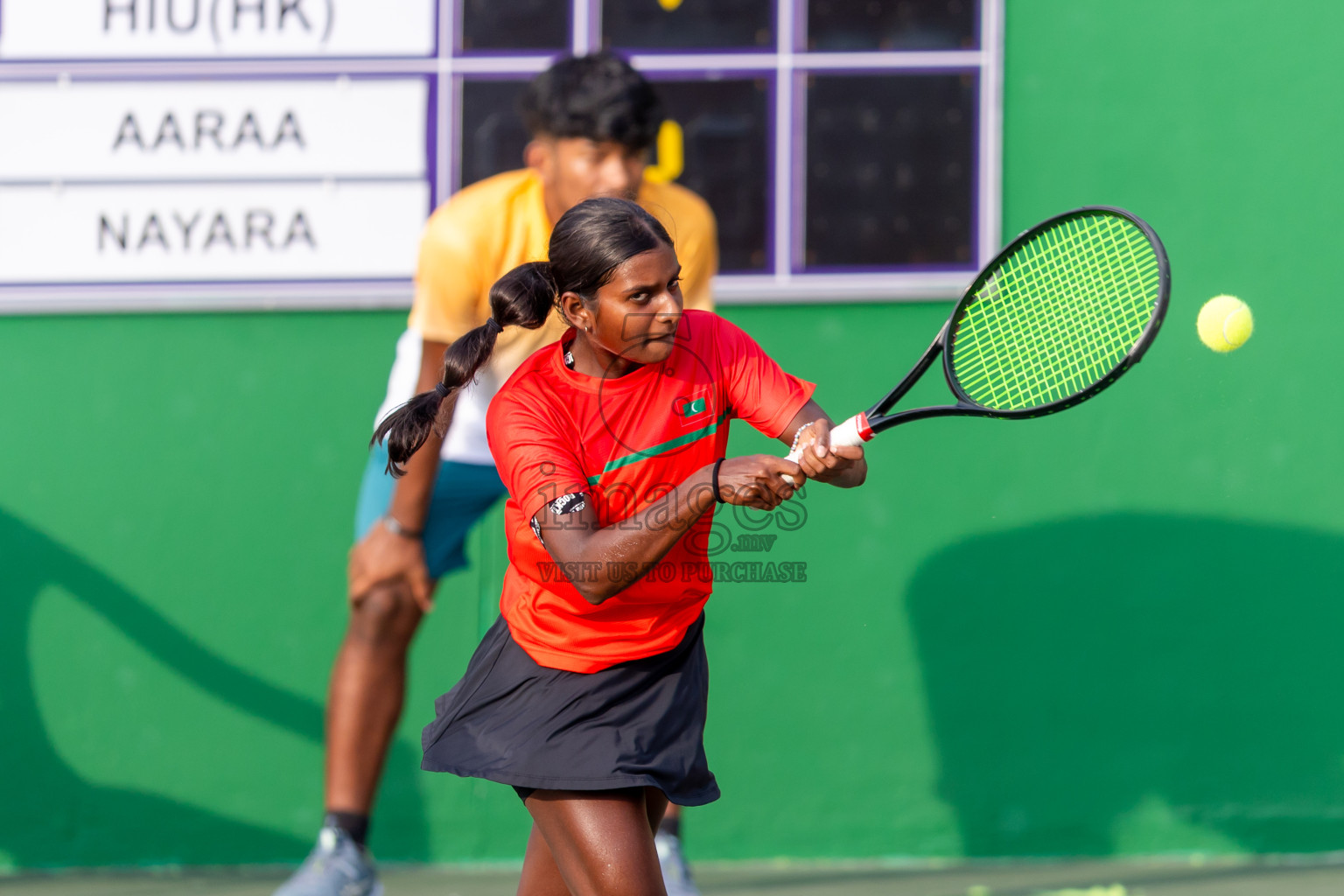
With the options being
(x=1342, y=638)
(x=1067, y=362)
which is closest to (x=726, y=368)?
(x=1067, y=362)

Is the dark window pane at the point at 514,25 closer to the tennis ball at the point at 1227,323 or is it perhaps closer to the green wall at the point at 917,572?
the green wall at the point at 917,572

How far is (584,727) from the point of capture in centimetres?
201

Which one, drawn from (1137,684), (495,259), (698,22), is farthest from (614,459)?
(1137,684)

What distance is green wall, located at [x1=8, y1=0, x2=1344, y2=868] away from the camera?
3.50 meters

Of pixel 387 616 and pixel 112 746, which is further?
pixel 112 746

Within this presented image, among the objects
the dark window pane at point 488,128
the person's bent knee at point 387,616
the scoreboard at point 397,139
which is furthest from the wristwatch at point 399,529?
the dark window pane at point 488,128

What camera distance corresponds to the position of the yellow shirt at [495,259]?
2.97 m

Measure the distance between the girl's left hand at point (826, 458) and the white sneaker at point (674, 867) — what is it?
1.20m

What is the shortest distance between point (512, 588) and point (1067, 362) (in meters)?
1.11

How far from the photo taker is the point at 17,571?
355cm

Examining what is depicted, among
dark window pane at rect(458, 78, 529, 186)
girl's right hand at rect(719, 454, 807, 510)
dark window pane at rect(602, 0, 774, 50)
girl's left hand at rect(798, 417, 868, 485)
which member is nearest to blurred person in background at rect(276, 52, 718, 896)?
dark window pane at rect(458, 78, 529, 186)

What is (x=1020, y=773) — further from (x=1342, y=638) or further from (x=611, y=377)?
(x=611, y=377)

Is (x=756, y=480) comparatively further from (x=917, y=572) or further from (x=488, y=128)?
(x=488, y=128)

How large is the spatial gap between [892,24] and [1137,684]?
6.28ft
